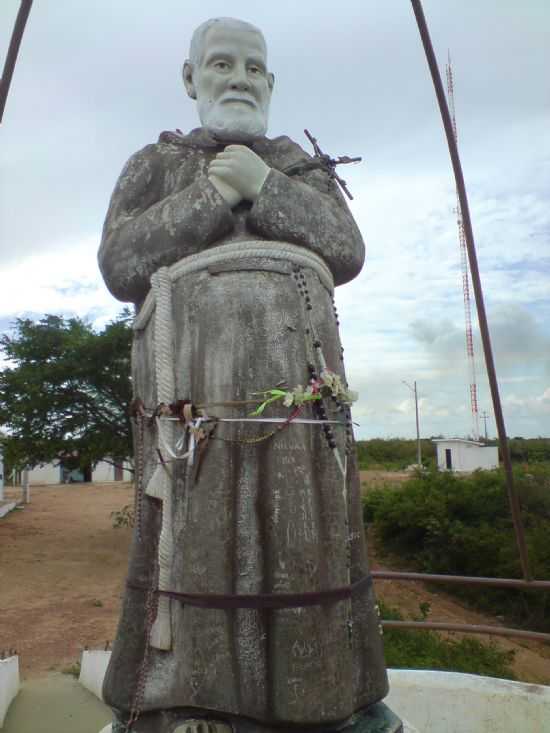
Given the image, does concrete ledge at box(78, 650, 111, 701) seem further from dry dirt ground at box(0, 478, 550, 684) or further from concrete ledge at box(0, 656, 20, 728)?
dry dirt ground at box(0, 478, 550, 684)

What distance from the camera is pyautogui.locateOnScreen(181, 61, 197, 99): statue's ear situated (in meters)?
2.93

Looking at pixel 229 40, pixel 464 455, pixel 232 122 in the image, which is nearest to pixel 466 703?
pixel 232 122

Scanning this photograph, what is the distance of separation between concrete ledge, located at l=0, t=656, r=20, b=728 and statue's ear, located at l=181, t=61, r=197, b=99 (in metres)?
4.55

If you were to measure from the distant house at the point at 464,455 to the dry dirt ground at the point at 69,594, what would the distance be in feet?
58.8

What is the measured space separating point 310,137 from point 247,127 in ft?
0.97

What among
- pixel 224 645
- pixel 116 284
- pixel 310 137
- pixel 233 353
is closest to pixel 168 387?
pixel 233 353

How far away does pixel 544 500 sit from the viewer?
630 inches

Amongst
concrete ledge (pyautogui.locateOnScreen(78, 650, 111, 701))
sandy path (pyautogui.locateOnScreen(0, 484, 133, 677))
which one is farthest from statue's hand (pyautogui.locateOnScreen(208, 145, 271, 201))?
sandy path (pyautogui.locateOnScreen(0, 484, 133, 677))

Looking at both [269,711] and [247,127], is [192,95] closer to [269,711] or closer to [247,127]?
[247,127]

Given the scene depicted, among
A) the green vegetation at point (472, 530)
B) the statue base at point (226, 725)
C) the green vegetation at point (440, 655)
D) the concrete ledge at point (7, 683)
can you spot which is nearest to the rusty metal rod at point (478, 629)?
the statue base at point (226, 725)

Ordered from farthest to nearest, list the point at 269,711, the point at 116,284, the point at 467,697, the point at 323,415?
the point at 467,697
the point at 116,284
the point at 323,415
the point at 269,711

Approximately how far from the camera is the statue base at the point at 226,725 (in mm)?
2023

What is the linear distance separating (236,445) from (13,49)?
161 centimetres

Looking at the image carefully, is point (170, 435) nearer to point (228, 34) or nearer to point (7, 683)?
point (228, 34)
